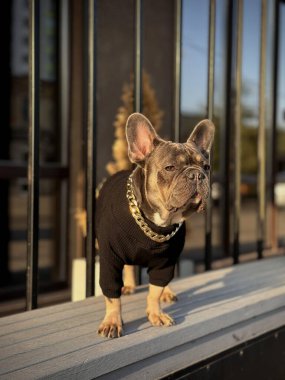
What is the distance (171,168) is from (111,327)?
652 millimetres

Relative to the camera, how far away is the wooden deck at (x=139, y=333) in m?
1.49

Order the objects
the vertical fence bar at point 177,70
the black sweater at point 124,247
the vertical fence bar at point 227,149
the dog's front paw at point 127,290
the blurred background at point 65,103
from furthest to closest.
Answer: the vertical fence bar at point 227,149 → the blurred background at point 65,103 → the vertical fence bar at point 177,70 → the dog's front paw at point 127,290 → the black sweater at point 124,247

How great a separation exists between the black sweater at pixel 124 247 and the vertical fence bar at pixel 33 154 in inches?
14.6

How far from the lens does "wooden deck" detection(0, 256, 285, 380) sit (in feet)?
4.88

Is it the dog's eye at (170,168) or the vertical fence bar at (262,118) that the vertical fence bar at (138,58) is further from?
the vertical fence bar at (262,118)

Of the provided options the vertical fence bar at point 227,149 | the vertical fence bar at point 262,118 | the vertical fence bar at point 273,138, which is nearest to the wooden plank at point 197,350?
the vertical fence bar at point 262,118

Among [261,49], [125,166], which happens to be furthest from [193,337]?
[261,49]

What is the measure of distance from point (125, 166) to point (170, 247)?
1300 mm

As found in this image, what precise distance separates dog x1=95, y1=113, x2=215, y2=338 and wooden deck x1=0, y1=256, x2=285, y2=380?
0.32ft

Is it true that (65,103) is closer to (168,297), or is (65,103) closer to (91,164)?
(91,164)

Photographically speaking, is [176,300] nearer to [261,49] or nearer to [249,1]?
[261,49]

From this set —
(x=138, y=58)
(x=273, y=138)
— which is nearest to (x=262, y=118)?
(x=138, y=58)

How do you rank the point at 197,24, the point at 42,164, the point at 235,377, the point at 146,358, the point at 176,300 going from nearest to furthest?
the point at 146,358, the point at 235,377, the point at 176,300, the point at 42,164, the point at 197,24

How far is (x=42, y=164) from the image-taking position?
4176mm
